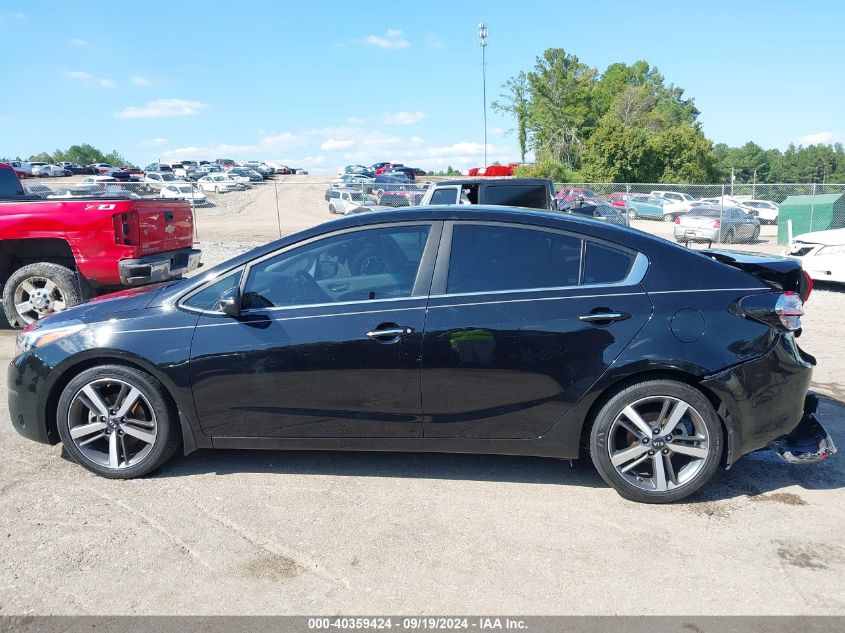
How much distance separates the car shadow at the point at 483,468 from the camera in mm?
Answer: 4004

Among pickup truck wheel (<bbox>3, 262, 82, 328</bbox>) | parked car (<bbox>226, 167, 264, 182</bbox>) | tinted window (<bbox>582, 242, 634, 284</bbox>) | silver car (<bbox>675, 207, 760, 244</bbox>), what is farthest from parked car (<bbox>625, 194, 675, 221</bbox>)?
parked car (<bbox>226, 167, 264, 182</bbox>)

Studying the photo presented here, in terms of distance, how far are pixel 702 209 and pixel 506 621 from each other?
22313mm

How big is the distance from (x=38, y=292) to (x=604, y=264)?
708cm

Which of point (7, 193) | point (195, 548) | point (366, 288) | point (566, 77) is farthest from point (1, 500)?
point (566, 77)

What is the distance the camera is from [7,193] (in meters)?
9.16

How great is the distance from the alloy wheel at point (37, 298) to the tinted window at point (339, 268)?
207 inches

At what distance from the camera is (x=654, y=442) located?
3652mm

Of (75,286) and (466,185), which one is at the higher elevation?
(466,185)

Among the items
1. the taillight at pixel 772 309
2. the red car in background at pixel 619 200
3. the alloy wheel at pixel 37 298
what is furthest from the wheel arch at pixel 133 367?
the red car in background at pixel 619 200

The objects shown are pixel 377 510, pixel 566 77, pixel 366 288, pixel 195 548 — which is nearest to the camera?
pixel 195 548

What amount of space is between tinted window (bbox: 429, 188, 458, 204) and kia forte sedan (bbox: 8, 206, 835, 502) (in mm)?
6858

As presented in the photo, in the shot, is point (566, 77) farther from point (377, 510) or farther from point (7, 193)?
point (377, 510)

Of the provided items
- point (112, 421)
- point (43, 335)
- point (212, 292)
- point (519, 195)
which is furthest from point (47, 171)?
point (212, 292)

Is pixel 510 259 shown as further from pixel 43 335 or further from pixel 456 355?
pixel 43 335
